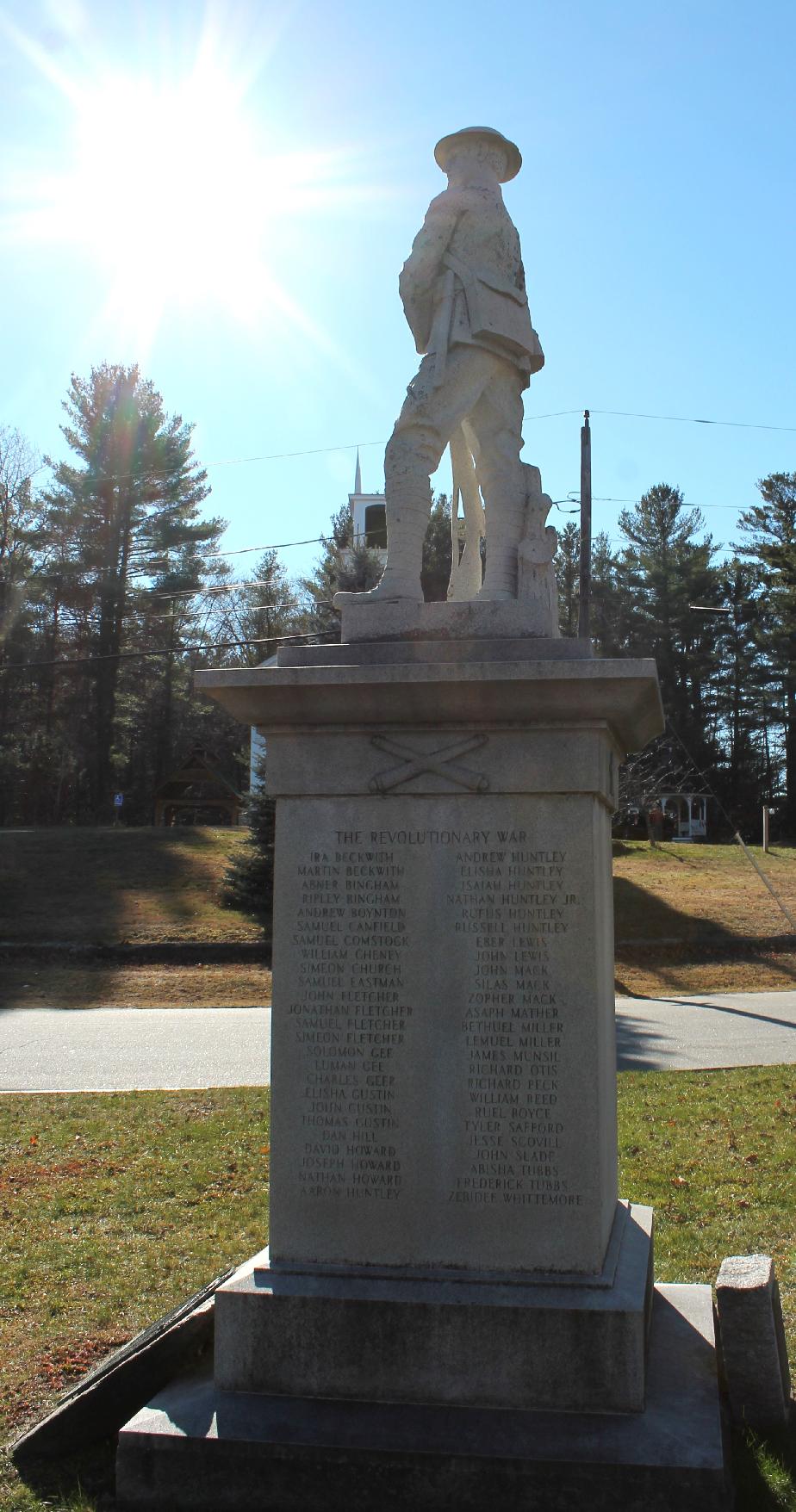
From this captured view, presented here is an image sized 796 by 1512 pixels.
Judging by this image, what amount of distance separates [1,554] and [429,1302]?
4017 centimetres

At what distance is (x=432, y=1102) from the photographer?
164 inches

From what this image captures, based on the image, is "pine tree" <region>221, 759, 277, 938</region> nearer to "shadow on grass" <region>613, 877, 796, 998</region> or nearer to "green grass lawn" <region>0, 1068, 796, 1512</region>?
"shadow on grass" <region>613, 877, 796, 998</region>

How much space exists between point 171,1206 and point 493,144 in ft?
17.5

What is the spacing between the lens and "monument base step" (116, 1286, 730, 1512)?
3.56 m

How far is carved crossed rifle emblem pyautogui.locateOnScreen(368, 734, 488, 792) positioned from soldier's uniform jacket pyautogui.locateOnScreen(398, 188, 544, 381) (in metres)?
1.59

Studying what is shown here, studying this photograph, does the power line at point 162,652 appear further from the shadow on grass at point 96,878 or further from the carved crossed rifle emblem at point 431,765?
the carved crossed rifle emblem at point 431,765

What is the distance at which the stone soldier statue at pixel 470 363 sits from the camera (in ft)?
15.5

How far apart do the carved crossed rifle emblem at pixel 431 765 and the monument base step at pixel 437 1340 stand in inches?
62.6

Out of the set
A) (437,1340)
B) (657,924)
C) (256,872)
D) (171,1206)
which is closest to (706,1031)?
(171,1206)

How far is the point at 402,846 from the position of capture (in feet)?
14.1

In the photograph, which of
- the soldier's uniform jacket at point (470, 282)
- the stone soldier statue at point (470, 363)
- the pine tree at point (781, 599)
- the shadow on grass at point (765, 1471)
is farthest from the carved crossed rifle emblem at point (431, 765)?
the pine tree at point (781, 599)

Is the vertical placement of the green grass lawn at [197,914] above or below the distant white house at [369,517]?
below

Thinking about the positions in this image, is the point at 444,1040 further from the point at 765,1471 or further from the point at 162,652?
the point at 162,652

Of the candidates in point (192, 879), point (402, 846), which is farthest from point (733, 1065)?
point (192, 879)
